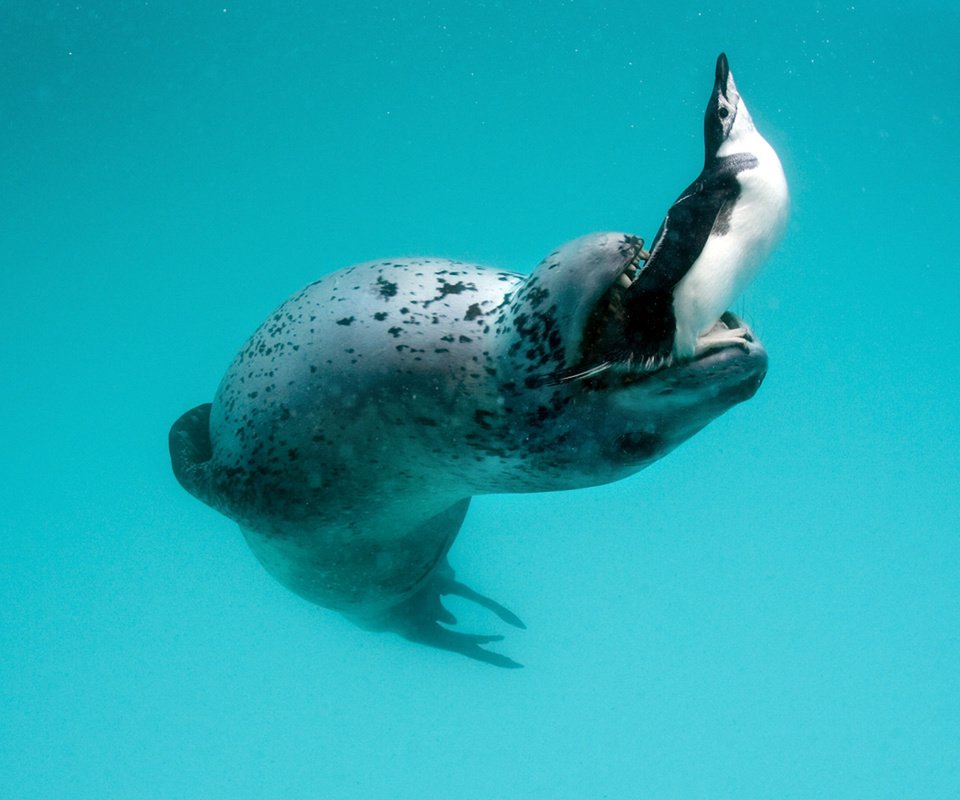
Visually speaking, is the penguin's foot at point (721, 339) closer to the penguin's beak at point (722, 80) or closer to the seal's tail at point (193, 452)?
the penguin's beak at point (722, 80)

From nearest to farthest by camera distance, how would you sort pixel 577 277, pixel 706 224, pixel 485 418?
pixel 706 224 → pixel 577 277 → pixel 485 418

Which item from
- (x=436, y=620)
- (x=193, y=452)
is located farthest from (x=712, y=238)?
(x=436, y=620)

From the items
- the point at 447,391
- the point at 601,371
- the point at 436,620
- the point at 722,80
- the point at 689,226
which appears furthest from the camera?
the point at 436,620

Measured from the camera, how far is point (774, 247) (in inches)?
71.4

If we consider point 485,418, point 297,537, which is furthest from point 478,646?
point 485,418

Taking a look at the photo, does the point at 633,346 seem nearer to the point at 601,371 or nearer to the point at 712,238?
the point at 601,371

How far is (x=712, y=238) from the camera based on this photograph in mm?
1717

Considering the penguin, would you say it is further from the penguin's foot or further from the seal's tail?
the seal's tail

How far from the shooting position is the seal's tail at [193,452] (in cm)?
299

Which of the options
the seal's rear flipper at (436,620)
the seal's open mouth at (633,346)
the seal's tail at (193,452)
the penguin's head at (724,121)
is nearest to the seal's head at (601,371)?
the seal's open mouth at (633,346)

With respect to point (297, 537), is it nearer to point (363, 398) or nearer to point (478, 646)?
point (363, 398)

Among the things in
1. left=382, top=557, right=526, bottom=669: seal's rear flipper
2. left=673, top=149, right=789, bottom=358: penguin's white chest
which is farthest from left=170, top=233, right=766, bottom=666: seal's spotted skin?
left=382, top=557, right=526, bottom=669: seal's rear flipper

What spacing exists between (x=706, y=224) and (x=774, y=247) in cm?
21

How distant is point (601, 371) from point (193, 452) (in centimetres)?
187
